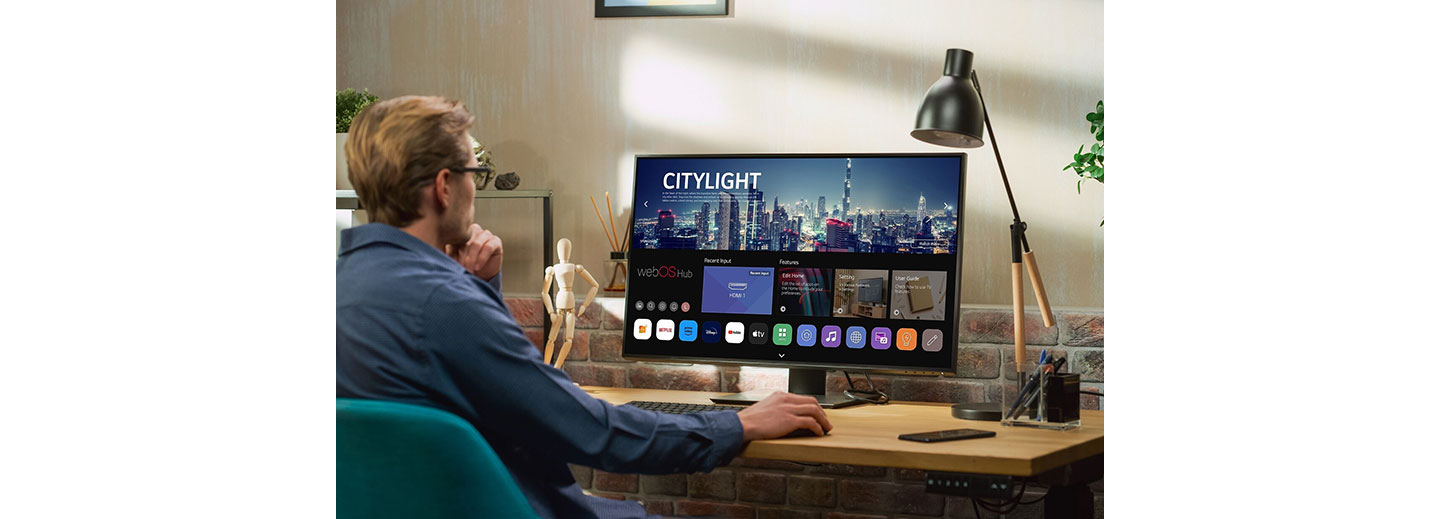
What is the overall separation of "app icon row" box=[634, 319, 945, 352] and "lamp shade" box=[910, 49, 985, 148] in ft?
1.29

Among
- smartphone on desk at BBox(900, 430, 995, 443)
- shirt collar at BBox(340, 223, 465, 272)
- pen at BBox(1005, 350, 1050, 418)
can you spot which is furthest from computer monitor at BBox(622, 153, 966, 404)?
shirt collar at BBox(340, 223, 465, 272)

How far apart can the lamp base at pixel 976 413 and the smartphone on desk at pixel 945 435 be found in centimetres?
22

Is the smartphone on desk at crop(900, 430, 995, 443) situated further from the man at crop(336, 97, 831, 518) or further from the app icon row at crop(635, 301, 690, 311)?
the app icon row at crop(635, 301, 690, 311)

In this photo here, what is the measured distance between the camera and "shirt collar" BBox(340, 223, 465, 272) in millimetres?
1510

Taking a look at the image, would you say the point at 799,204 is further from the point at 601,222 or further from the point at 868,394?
the point at 601,222

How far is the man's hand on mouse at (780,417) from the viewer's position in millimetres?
1649

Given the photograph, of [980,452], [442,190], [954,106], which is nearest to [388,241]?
[442,190]

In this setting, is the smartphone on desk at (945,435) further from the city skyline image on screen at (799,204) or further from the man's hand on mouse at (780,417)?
the city skyline image on screen at (799,204)
